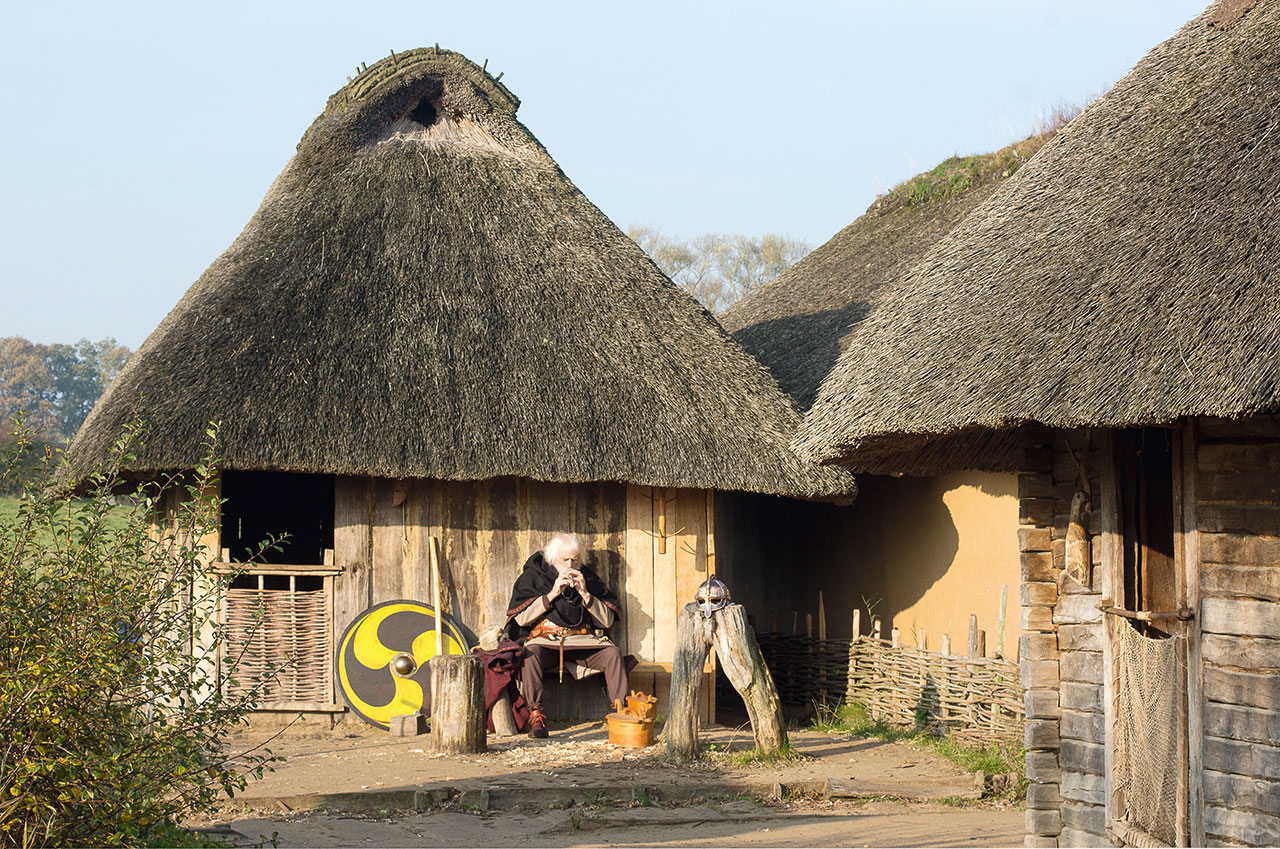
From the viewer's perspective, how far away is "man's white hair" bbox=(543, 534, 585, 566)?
9.41 metres

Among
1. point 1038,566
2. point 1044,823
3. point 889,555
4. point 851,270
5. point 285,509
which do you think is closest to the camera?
point 1044,823

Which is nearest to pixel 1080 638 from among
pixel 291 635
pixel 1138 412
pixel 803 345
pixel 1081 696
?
pixel 1081 696

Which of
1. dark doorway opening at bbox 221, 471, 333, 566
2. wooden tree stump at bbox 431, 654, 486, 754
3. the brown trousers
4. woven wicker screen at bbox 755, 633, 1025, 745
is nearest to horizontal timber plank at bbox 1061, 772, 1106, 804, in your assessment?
woven wicker screen at bbox 755, 633, 1025, 745

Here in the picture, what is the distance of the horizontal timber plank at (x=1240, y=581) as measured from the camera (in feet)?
16.9

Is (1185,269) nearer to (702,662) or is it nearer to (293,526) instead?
(702,662)

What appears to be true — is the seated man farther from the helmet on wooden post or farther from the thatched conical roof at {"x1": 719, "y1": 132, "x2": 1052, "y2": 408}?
the thatched conical roof at {"x1": 719, "y1": 132, "x2": 1052, "y2": 408}

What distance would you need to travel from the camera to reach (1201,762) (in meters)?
5.34

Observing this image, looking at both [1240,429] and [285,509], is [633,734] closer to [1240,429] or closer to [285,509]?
[1240,429]

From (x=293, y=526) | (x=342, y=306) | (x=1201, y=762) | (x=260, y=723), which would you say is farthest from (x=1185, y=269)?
(x=293, y=526)

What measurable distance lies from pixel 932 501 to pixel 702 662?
3.28 m

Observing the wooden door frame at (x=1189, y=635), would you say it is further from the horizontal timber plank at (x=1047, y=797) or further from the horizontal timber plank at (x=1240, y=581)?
the horizontal timber plank at (x=1047, y=797)

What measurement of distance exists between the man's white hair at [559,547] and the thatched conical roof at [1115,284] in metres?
2.52

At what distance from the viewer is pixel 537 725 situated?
897cm

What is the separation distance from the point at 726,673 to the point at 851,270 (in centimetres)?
741
